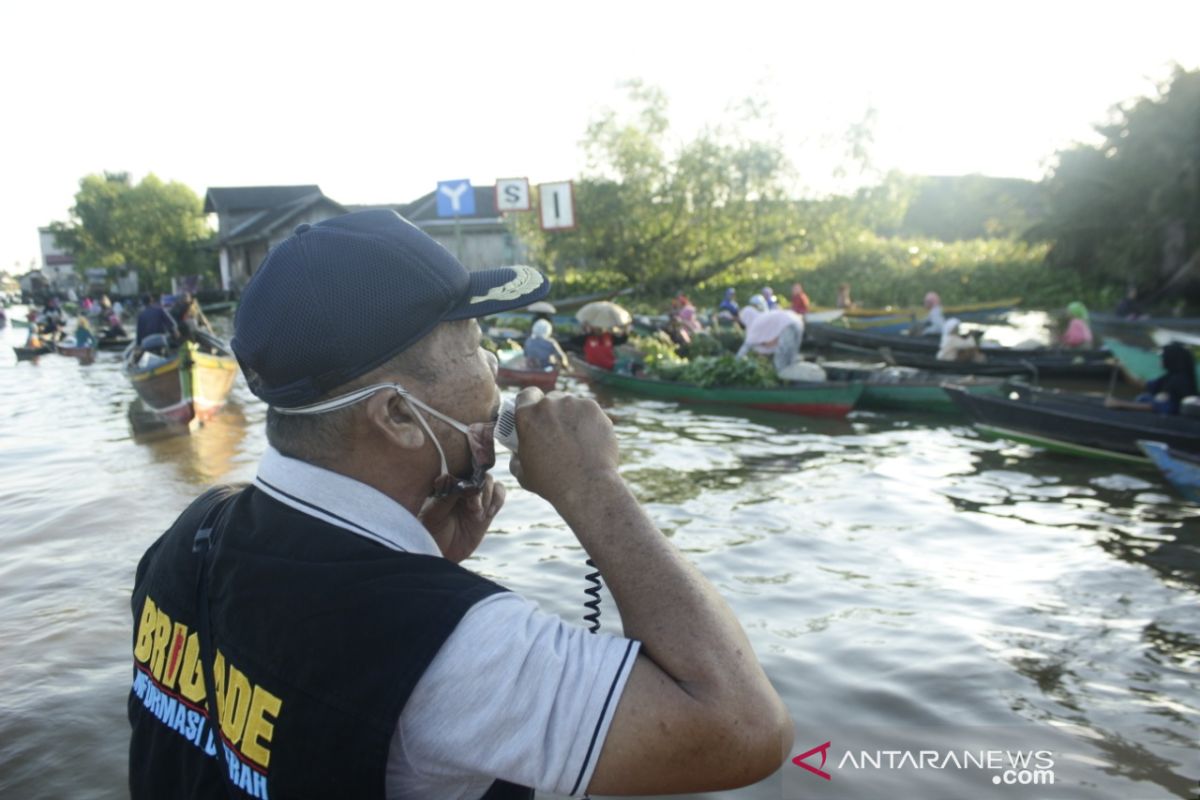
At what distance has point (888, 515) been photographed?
8.92 metres

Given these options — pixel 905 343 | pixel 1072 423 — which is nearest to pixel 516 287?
pixel 1072 423

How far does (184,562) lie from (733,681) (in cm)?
A: 99

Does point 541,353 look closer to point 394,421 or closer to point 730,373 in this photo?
point 730,373

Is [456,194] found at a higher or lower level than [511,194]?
lower

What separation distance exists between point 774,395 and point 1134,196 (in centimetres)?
3208

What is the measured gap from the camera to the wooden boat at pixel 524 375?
15.9 metres

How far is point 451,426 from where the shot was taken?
1591 millimetres

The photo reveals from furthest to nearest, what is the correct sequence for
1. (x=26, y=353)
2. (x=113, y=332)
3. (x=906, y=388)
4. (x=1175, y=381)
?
(x=113, y=332) → (x=26, y=353) → (x=906, y=388) → (x=1175, y=381)

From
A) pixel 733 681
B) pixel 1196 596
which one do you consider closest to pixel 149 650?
pixel 733 681

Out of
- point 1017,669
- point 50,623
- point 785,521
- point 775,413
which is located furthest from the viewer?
point 775,413

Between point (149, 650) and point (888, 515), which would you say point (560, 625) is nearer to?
point (149, 650)

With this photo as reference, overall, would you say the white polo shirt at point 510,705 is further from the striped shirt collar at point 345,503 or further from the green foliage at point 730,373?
the green foliage at point 730,373

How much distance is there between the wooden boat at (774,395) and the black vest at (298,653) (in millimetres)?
13242

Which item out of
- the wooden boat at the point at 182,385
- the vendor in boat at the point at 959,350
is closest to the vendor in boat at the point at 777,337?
the vendor in boat at the point at 959,350
